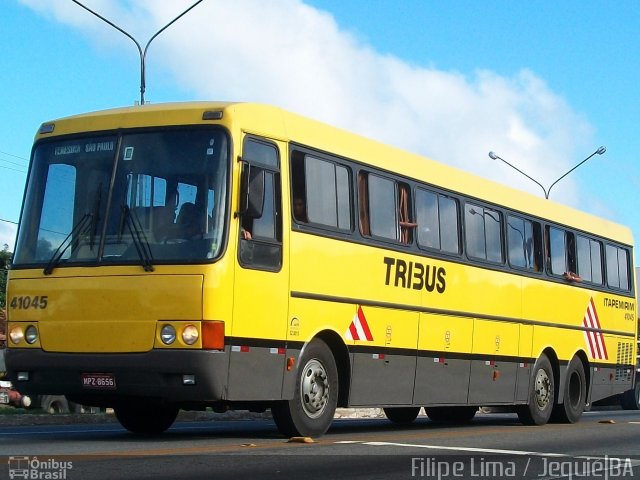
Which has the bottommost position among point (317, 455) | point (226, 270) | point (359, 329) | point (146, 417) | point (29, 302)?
point (317, 455)

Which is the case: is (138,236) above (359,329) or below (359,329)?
above

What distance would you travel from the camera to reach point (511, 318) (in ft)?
59.4

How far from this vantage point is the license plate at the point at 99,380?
1188cm

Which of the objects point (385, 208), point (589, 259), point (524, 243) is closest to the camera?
point (385, 208)

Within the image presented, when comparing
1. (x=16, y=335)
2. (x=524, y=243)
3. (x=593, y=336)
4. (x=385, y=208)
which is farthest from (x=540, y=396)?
(x=16, y=335)

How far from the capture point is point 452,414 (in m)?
19.7

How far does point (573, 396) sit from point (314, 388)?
27.2ft

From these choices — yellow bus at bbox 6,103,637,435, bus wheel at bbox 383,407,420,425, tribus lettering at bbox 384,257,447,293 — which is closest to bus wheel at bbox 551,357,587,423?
bus wheel at bbox 383,407,420,425

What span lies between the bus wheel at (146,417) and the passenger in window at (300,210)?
274 centimetres

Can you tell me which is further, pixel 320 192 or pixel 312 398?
pixel 320 192

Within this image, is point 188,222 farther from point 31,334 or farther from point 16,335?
point 16,335

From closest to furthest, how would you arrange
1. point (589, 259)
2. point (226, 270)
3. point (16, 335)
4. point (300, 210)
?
1. point (226, 270)
2. point (16, 335)
3. point (300, 210)
4. point (589, 259)

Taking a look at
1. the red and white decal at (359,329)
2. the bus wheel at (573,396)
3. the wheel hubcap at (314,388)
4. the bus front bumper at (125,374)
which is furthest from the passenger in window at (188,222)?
the bus wheel at (573,396)

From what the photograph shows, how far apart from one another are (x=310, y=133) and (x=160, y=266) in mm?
2686
